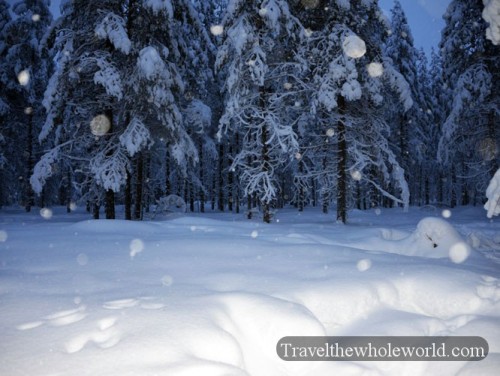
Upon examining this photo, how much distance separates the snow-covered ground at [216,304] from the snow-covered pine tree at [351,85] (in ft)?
19.3

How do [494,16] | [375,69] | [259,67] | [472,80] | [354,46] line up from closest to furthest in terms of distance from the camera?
[494,16]
[259,67]
[354,46]
[375,69]
[472,80]

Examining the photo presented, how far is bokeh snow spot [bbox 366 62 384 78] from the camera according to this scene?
11227 millimetres

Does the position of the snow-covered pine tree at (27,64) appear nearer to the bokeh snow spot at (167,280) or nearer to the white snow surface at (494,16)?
the bokeh snow spot at (167,280)

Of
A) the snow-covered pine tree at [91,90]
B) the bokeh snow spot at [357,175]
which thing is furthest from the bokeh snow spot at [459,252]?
the snow-covered pine tree at [91,90]

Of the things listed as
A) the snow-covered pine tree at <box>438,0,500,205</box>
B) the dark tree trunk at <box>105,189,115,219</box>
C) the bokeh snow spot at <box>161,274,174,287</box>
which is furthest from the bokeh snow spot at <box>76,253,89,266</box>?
the snow-covered pine tree at <box>438,0,500,205</box>

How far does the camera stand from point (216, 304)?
3.19 meters

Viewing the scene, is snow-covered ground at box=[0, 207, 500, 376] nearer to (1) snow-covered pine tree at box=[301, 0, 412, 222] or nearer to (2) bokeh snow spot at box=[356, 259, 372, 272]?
(2) bokeh snow spot at box=[356, 259, 372, 272]

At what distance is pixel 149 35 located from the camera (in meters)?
11.2

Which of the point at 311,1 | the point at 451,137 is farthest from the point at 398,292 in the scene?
the point at 451,137

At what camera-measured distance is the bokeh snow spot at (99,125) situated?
1105cm

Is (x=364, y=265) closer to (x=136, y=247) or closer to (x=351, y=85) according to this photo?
(x=136, y=247)

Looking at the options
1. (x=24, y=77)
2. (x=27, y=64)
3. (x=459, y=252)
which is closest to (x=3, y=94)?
(x=27, y=64)

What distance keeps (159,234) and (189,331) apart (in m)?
4.75

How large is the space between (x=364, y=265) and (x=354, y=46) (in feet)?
25.7
